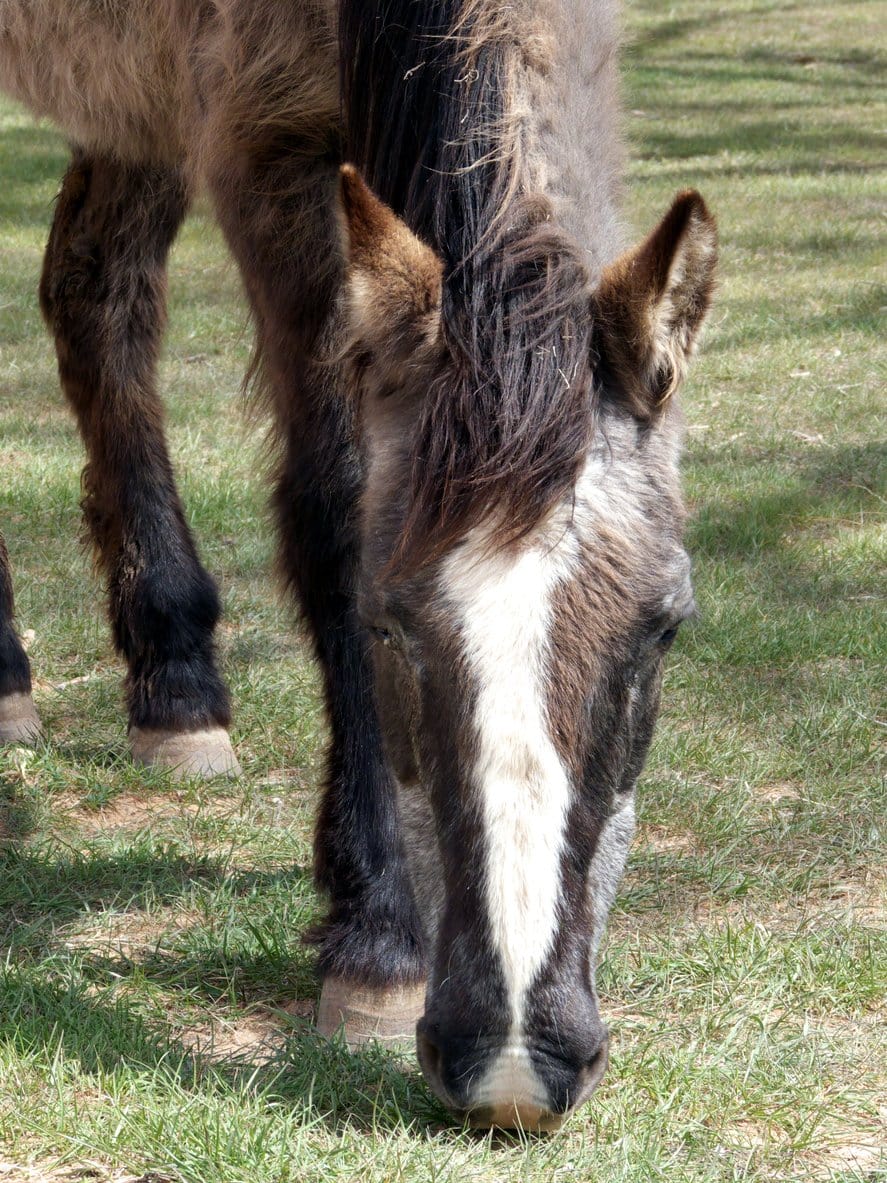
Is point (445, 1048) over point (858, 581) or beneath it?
over

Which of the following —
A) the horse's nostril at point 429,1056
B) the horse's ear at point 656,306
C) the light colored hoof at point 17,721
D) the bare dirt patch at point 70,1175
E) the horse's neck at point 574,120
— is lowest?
the light colored hoof at point 17,721

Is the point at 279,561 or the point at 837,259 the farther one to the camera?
the point at 837,259

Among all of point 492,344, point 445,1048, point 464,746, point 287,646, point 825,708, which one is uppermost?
point 492,344

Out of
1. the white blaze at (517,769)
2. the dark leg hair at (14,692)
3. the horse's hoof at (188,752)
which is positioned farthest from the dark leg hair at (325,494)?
the dark leg hair at (14,692)

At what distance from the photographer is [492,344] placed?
2.25 metres

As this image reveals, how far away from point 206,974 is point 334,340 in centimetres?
141

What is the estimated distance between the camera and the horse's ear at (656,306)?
226 cm

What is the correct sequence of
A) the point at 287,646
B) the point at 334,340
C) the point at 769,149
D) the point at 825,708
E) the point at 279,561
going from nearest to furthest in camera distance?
the point at 334,340 < the point at 279,561 < the point at 825,708 < the point at 287,646 < the point at 769,149

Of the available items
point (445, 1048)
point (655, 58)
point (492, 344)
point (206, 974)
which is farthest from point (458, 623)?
point (655, 58)

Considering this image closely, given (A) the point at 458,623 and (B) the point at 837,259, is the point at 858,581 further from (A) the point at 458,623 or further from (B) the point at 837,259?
(B) the point at 837,259

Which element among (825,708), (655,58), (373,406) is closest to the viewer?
(373,406)

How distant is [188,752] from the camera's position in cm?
418

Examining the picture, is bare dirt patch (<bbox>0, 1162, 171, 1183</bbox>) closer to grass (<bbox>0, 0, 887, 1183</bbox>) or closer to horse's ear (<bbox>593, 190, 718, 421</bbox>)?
grass (<bbox>0, 0, 887, 1183</bbox>)

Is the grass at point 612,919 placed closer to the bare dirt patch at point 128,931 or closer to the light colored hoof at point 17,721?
the bare dirt patch at point 128,931
